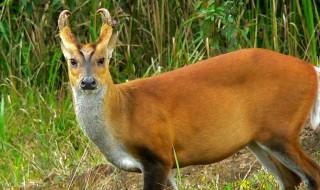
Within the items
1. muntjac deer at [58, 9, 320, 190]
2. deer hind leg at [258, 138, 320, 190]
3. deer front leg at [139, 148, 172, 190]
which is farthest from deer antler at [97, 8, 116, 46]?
deer hind leg at [258, 138, 320, 190]

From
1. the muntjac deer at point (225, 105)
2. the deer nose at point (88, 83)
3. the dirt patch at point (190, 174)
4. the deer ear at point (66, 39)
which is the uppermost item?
the deer ear at point (66, 39)

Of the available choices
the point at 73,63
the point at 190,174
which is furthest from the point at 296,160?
the point at 73,63

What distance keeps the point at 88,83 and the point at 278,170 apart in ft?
4.95

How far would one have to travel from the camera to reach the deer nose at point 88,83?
685 centimetres

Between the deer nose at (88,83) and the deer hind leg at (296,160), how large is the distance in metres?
1.18

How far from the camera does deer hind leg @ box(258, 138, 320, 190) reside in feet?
23.9

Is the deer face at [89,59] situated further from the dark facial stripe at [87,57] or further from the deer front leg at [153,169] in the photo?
→ the deer front leg at [153,169]

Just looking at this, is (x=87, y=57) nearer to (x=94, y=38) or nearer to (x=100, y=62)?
(x=100, y=62)

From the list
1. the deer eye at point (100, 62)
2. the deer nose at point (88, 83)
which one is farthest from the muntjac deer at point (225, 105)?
the deer nose at point (88, 83)

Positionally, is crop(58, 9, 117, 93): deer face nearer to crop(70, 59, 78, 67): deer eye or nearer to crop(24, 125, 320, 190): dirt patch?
crop(70, 59, 78, 67): deer eye

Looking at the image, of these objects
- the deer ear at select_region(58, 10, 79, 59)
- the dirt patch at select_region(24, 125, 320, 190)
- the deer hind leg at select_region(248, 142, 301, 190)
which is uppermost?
the deer ear at select_region(58, 10, 79, 59)

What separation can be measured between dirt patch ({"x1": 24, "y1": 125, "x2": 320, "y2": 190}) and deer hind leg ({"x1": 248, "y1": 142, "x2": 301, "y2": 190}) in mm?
347

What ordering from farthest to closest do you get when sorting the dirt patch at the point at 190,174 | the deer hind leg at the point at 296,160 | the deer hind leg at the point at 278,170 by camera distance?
the dirt patch at the point at 190,174 < the deer hind leg at the point at 278,170 < the deer hind leg at the point at 296,160

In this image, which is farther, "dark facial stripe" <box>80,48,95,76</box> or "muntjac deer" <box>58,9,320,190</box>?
"muntjac deer" <box>58,9,320,190</box>
